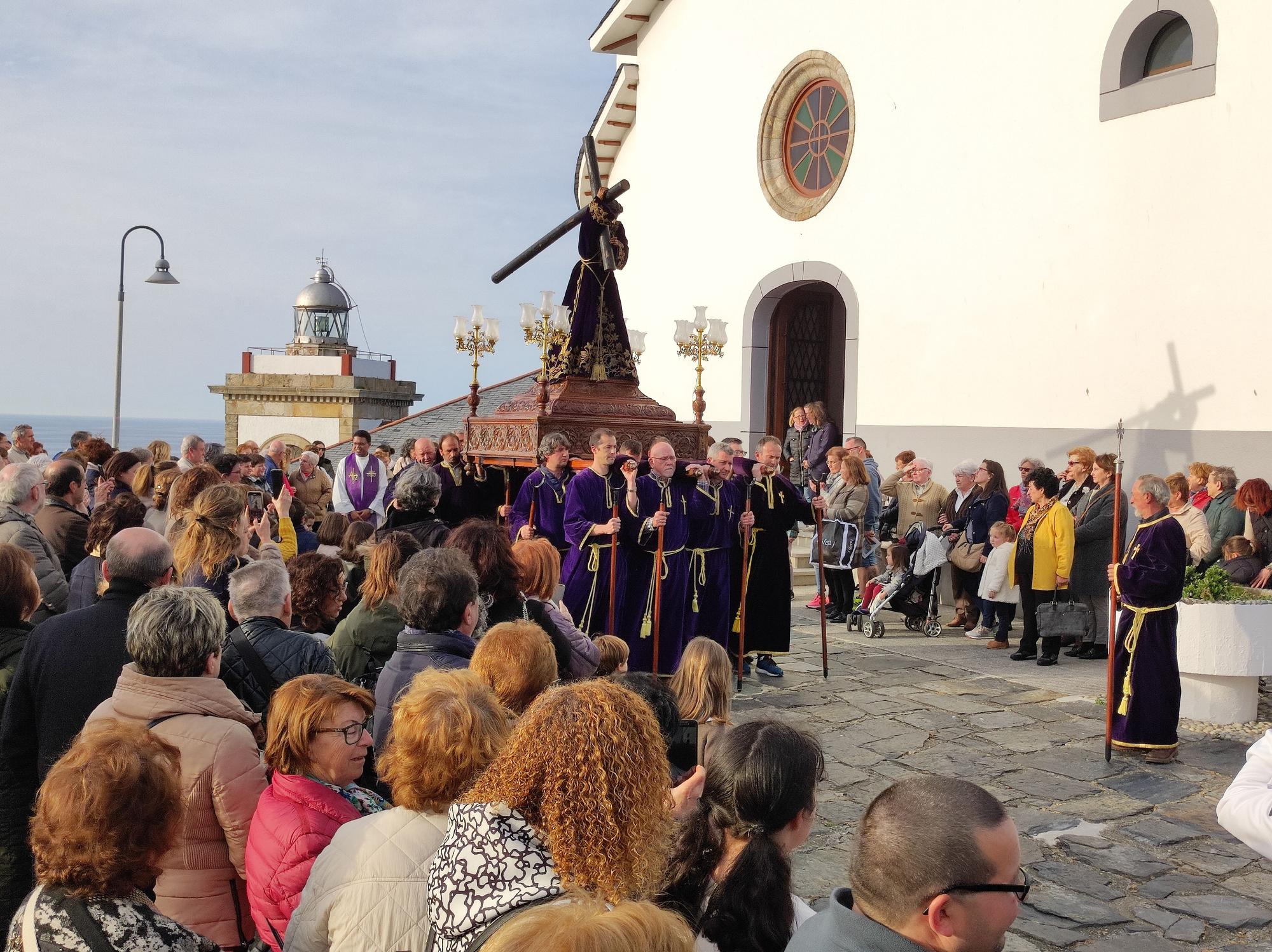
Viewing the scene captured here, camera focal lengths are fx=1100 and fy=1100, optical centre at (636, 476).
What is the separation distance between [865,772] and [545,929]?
491 cm

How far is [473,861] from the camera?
2135 millimetres

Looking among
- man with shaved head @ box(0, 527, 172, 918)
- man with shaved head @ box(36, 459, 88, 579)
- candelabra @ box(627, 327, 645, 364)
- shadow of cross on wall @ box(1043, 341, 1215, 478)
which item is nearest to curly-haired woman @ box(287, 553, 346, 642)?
man with shaved head @ box(0, 527, 172, 918)

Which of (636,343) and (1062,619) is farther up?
(636,343)

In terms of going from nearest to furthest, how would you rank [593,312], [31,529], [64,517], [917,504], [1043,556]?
1. [31,529]
2. [64,517]
3. [1043,556]
4. [593,312]
5. [917,504]

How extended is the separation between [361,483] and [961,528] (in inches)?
248

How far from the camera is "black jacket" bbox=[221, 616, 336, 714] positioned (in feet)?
12.0

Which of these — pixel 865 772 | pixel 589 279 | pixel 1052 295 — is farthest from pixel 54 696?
pixel 1052 295

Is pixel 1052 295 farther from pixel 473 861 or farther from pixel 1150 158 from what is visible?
pixel 473 861

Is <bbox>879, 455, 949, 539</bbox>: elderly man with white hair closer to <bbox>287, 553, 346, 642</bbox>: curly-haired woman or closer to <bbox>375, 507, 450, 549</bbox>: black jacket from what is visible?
<bbox>375, 507, 450, 549</bbox>: black jacket

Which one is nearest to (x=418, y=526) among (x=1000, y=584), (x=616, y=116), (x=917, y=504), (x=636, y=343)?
(x=636, y=343)

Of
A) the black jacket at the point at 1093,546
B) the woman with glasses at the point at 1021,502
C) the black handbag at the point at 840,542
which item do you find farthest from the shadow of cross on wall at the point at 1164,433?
the black handbag at the point at 840,542

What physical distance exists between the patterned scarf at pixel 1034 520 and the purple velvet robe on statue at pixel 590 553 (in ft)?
11.6

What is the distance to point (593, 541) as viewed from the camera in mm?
7867

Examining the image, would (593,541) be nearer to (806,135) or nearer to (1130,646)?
(1130,646)
